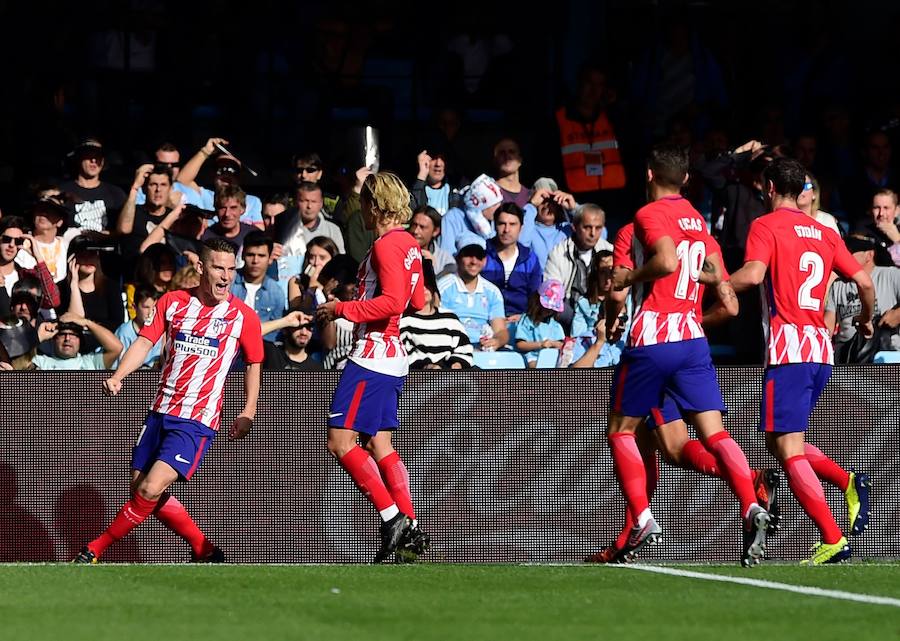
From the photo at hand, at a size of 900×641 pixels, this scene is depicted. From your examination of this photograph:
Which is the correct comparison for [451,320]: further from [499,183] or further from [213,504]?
[499,183]

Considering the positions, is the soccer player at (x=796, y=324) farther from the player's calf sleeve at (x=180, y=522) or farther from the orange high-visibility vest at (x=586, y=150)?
the orange high-visibility vest at (x=586, y=150)

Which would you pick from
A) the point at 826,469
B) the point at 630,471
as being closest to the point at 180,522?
the point at 630,471

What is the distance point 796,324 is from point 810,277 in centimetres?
27

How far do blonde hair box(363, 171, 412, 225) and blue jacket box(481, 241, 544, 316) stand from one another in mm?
4615

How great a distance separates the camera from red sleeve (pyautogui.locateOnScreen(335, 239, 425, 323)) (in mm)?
9172

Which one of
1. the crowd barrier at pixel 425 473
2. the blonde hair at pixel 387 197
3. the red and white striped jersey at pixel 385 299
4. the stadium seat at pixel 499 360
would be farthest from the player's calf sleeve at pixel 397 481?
the stadium seat at pixel 499 360

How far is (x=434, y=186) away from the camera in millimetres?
15203

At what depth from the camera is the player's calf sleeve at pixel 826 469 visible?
9.29m

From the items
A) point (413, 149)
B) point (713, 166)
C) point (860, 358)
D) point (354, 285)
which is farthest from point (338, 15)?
point (860, 358)

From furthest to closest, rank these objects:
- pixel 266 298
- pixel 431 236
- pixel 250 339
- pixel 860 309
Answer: pixel 431 236 → pixel 266 298 → pixel 860 309 → pixel 250 339

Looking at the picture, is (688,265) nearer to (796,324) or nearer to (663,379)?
(663,379)

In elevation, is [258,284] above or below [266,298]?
above

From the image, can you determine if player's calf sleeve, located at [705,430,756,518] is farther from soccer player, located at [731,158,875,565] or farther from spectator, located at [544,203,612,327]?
spectator, located at [544,203,612,327]

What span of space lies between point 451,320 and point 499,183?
3.53 meters
